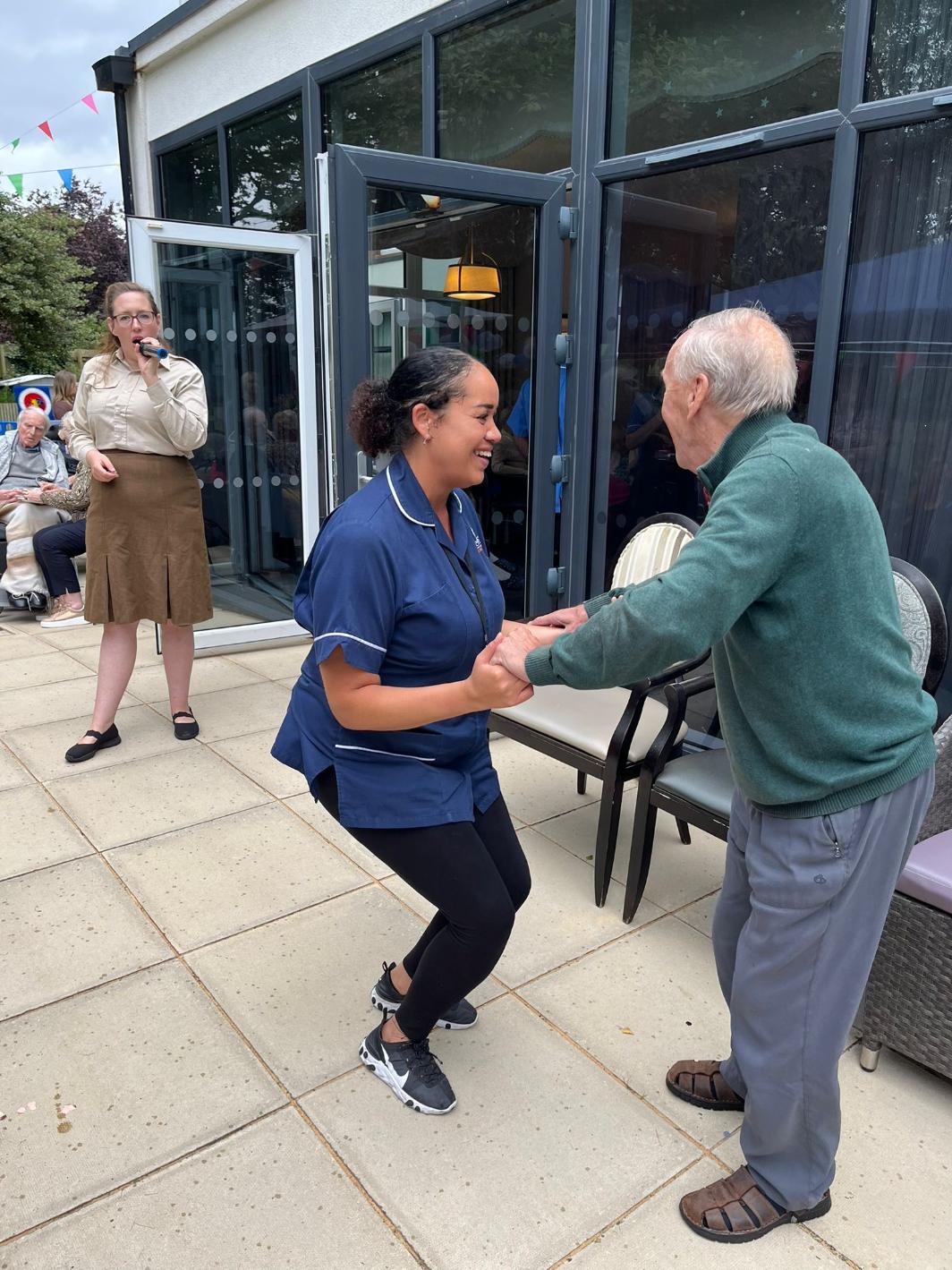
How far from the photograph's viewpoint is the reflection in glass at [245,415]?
17.5 ft

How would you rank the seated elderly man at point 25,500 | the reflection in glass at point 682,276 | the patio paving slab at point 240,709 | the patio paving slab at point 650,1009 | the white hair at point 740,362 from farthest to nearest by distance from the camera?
the seated elderly man at point 25,500
the patio paving slab at point 240,709
the reflection in glass at point 682,276
the patio paving slab at point 650,1009
the white hair at point 740,362

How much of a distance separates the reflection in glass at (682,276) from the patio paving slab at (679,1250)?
115 inches

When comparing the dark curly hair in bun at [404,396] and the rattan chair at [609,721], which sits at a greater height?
the dark curly hair in bun at [404,396]

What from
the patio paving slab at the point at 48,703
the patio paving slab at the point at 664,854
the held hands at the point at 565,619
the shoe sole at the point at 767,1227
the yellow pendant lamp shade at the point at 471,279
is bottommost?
the patio paving slab at the point at 48,703

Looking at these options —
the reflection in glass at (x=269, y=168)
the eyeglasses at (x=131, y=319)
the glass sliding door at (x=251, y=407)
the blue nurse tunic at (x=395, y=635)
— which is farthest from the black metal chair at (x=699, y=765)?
the reflection in glass at (x=269, y=168)

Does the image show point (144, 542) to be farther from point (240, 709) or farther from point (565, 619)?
point (565, 619)

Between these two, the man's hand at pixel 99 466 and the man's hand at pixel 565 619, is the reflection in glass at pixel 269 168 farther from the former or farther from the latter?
the man's hand at pixel 565 619

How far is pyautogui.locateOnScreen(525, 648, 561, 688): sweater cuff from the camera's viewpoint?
1548 millimetres

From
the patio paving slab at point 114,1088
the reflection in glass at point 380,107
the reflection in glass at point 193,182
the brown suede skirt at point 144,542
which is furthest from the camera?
the reflection in glass at point 193,182

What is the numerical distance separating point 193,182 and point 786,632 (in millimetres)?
7437

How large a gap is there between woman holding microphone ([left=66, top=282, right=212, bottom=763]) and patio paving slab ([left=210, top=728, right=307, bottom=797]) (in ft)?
0.76

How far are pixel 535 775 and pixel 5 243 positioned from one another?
2224 cm

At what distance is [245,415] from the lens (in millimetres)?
5734

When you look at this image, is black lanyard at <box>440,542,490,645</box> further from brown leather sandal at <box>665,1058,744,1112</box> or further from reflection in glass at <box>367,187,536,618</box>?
reflection in glass at <box>367,187,536,618</box>
